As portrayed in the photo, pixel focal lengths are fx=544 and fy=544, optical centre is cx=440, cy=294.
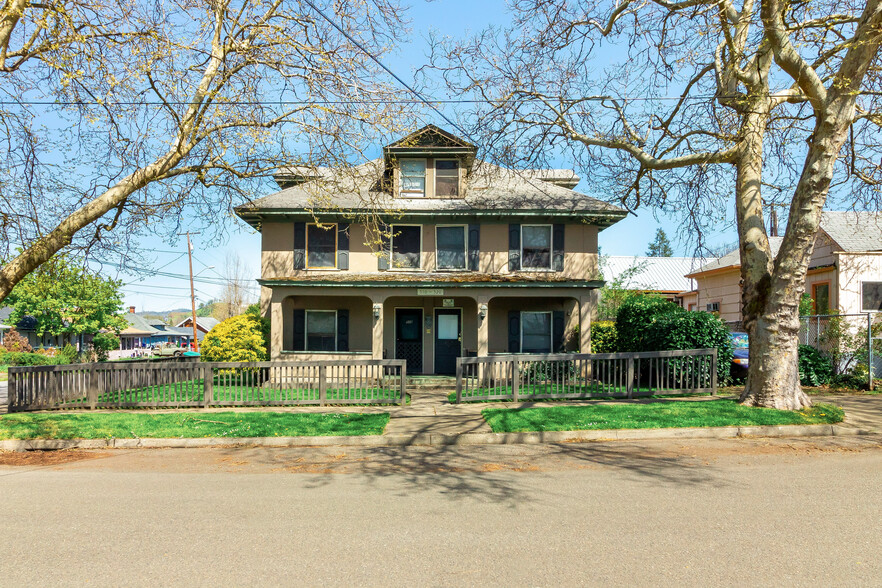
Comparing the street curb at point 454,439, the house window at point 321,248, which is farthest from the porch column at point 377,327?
the street curb at point 454,439

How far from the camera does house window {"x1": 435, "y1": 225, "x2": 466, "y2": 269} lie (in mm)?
19438

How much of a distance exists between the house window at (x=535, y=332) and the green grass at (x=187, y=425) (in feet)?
31.0

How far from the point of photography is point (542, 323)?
2005cm

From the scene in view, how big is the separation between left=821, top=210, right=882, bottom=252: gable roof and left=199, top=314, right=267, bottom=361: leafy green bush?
19.0m

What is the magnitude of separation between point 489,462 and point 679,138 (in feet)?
30.3

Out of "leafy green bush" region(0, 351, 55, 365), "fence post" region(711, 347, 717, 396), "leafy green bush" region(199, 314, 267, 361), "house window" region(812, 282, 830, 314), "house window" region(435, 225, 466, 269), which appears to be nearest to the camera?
"fence post" region(711, 347, 717, 396)

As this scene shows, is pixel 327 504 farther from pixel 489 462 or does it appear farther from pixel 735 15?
pixel 735 15

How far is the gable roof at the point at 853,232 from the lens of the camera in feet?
59.9

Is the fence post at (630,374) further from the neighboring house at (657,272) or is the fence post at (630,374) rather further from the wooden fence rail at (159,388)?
the neighboring house at (657,272)

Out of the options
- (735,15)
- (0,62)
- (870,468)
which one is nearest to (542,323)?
(735,15)

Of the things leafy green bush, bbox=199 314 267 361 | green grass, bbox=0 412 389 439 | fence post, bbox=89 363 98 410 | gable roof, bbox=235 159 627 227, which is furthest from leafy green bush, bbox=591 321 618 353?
fence post, bbox=89 363 98 410

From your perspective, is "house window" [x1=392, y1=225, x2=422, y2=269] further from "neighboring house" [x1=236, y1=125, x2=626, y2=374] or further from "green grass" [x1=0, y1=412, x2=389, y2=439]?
"green grass" [x1=0, y1=412, x2=389, y2=439]

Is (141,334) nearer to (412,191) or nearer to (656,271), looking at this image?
(656,271)

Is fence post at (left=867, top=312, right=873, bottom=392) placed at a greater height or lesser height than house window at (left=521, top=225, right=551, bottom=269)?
lesser
